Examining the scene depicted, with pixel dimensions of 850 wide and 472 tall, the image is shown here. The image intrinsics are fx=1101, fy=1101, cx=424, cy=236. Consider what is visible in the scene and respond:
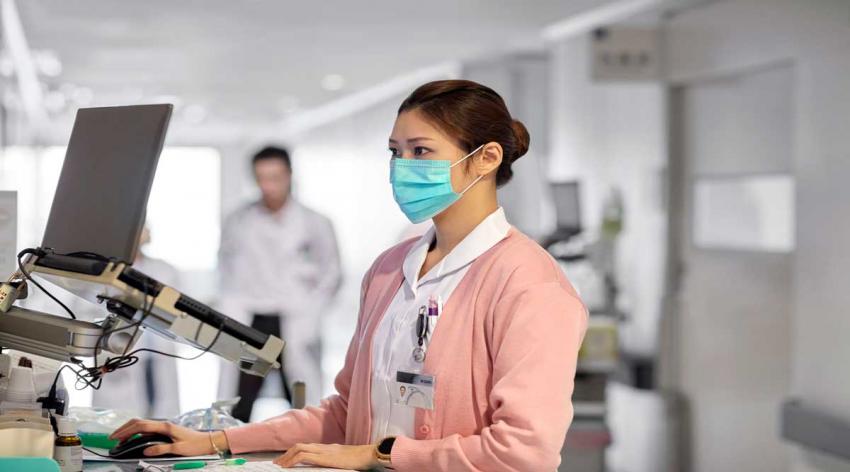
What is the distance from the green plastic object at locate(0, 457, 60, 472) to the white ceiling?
5.18 meters

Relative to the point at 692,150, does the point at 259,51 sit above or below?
above

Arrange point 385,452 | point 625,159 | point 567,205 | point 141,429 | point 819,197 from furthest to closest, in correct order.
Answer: point 625,159
point 567,205
point 819,197
point 141,429
point 385,452

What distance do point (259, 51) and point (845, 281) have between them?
5895 millimetres

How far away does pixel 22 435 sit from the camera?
186 cm

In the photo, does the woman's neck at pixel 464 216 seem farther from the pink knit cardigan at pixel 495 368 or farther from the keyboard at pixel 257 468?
the keyboard at pixel 257 468

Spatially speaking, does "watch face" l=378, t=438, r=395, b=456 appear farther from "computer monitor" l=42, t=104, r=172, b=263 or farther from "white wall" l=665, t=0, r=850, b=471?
"white wall" l=665, t=0, r=850, b=471

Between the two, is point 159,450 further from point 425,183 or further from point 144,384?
point 144,384

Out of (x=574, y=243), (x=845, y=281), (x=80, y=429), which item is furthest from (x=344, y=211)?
(x=80, y=429)

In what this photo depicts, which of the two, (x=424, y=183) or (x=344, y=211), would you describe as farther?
(x=344, y=211)

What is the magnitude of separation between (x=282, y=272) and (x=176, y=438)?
3.92 metres

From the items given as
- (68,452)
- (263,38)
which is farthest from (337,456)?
(263,38)

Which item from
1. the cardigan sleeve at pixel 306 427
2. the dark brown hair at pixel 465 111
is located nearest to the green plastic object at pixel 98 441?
the cardigan sleeve at pixel 306 427

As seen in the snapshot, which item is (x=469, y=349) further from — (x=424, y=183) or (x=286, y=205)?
(x=286, y=205)

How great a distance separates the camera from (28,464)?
1.77 meters
